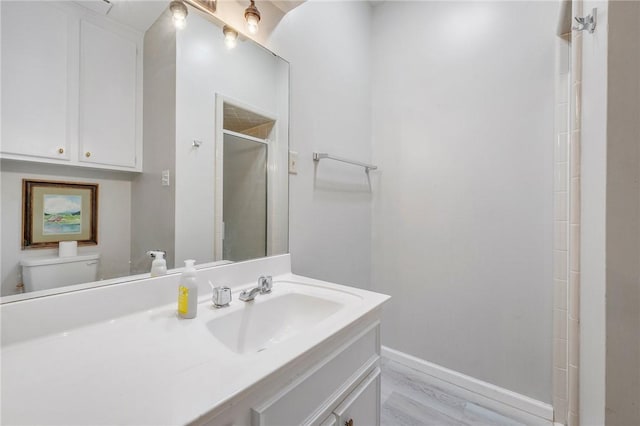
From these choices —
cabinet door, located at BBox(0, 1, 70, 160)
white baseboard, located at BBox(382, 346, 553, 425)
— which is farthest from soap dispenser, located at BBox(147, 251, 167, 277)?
white baseboard, located at BBox(382, 346, 553, 425)

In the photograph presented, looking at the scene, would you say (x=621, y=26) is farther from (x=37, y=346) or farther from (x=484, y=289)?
(x=484, y=289)

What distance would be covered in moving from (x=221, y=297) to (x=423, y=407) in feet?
4.31

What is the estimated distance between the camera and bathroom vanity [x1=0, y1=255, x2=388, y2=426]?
43 cm

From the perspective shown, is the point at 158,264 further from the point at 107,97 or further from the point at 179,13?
the point at 179,13

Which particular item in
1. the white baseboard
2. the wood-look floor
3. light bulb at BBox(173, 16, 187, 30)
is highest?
light bulb at BBox(173, 16, 187, 30)

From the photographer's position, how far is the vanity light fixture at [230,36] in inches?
41.7

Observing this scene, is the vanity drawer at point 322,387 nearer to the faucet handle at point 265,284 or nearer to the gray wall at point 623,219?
the faucet handle at point 265,284

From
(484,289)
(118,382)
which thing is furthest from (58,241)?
(484,289)

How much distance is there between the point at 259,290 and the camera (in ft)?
3.09

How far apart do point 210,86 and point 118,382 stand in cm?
94

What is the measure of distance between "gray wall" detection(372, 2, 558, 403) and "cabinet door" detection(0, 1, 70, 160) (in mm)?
1672

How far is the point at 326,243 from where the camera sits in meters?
1.57

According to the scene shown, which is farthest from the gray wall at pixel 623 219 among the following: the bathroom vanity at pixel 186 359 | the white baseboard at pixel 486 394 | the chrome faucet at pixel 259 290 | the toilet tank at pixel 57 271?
the white baseboard at pixel 486 394

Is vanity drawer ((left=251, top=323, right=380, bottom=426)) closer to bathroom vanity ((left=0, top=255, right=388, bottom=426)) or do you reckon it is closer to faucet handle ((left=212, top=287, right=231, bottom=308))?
bathroom vanity ((left=0, top=255, right=388, bottom=426))
